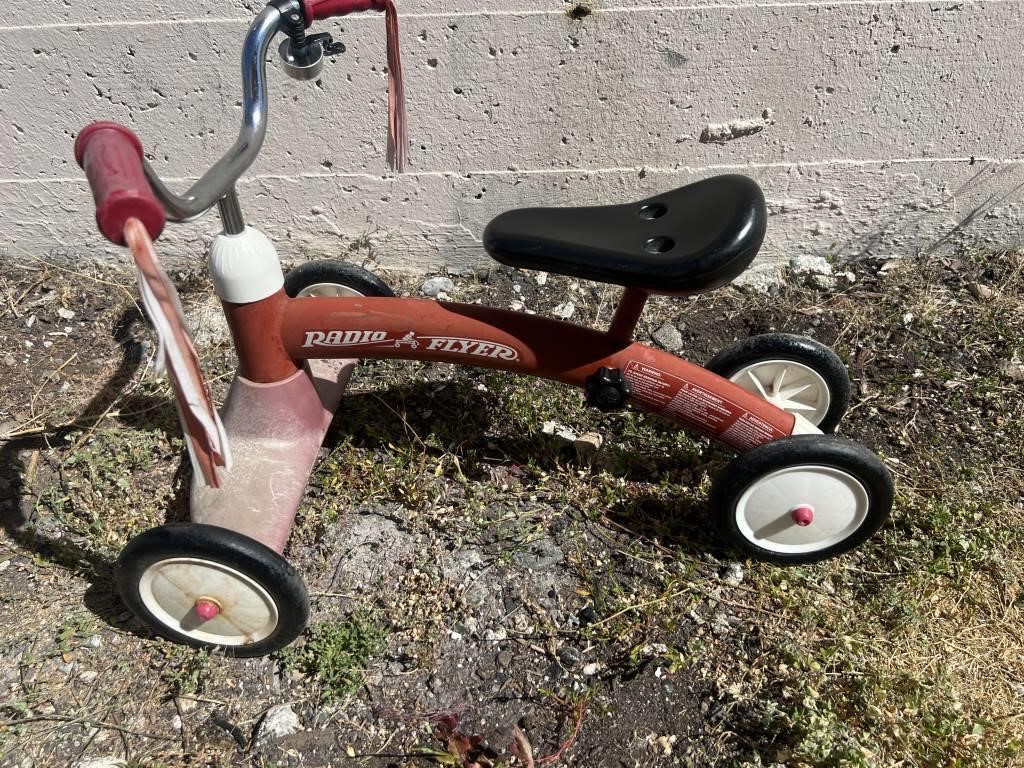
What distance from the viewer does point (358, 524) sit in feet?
6.43

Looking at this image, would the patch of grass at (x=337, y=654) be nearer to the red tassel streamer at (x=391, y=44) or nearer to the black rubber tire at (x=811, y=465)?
the black rubber tire at (x=811, y=465)

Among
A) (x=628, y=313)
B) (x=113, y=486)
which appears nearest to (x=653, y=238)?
(x=628, y=313)

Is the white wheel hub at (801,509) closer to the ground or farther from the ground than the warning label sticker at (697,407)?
closer to the ground

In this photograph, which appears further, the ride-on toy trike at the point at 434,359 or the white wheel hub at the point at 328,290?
the white wheel hub at the point at 328,290

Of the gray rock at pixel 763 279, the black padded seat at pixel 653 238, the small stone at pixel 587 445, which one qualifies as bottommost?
Result: the small stone at pixel 587 445

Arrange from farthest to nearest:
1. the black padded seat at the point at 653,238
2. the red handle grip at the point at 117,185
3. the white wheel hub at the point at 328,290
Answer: the white wheel hub at the point at 328,290, the black padded seat at the point at 653,238, the red handle grip at the point at 117,185

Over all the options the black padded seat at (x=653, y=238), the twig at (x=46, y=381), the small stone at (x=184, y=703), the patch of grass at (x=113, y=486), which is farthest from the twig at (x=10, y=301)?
the black padded seat at (x=653, y=238)

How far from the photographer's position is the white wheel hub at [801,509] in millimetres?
1705

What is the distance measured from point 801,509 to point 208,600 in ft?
4.00

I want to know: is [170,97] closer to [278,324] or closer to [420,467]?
[278,324]

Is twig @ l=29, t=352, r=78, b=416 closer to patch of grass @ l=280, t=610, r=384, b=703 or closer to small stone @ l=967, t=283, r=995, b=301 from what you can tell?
patch of grass @ l=280, t=610, r=384, b=703

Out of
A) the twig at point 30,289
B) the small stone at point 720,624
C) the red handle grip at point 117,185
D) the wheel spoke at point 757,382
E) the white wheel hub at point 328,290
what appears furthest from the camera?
the twig at point 30,289

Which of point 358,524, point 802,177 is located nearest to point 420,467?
point 358,524

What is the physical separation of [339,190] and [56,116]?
81 centimetres
